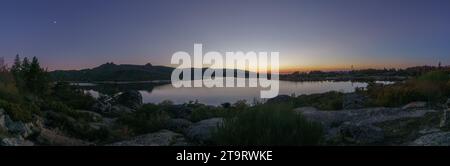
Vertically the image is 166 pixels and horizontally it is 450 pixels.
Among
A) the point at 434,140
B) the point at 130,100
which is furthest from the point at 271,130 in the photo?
the point at 130,100

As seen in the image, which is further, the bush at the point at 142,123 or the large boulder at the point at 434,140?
the bush at the point at 142,123

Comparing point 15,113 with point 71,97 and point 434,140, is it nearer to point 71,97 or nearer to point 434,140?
point 434,140

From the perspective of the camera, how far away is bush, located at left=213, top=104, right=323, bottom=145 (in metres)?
8.88

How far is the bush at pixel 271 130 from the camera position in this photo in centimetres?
888

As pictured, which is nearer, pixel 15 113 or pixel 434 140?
pixel 434 140

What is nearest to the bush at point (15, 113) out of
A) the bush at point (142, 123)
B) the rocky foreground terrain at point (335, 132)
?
the rocky foreground terrain at point (335, 132)

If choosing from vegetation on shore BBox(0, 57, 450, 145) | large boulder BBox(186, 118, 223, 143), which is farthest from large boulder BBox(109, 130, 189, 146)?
vegetation on shore BBox(0, 57, 450, 145)

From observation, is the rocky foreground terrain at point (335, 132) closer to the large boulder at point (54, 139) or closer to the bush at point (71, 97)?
the large boulder at point (54, 139)

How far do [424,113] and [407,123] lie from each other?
2036mm

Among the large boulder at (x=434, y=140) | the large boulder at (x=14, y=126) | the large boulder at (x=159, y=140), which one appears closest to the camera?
the large boulder at (x=434, y=140)

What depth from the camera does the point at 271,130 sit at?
9133mm

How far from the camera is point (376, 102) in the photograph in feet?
71.4
